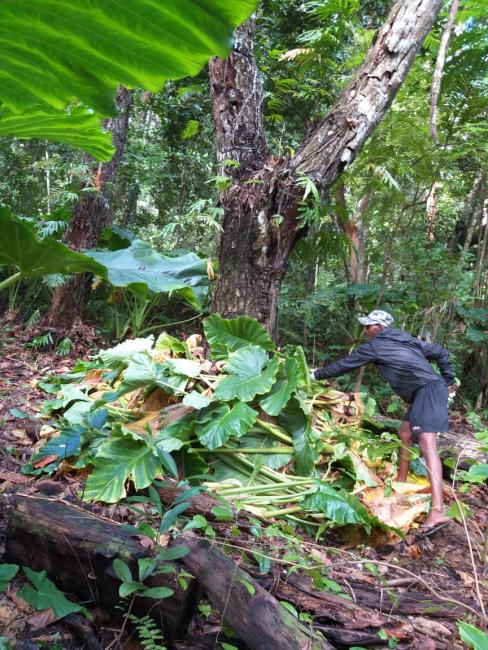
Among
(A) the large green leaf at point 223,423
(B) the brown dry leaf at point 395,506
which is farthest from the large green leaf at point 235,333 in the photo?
(B) the brown dry leaf at point 395,506

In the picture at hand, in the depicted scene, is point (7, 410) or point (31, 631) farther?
point (7, 410)

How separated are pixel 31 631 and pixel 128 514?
0.95 metres

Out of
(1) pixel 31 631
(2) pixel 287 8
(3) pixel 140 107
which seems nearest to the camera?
(1) pixel 31 631

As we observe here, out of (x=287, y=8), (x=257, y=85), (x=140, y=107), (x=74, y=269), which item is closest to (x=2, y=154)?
(x=140, y=107)

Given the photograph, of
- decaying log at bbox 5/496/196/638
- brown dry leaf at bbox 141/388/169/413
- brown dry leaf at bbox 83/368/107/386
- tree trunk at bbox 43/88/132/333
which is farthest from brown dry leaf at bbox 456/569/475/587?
tree trunk at bbox 43/88/132/333

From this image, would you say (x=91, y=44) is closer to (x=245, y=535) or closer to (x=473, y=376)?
(x=245, y=535)

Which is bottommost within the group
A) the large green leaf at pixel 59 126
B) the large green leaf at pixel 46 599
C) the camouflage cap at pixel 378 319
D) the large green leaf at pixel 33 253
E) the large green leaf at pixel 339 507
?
the large green leaf at pixel 339 507

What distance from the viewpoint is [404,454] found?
3.37m

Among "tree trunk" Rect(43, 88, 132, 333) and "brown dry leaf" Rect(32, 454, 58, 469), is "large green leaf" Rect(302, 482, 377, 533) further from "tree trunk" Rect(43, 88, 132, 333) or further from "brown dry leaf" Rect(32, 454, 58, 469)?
"tree trunk" Rect(43, 88, 132, 333)

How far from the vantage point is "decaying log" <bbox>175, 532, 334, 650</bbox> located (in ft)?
4.76

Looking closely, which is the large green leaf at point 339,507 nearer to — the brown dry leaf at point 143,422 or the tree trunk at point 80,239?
the brown dry leaf at point 143,422

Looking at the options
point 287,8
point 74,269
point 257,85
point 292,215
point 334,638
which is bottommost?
point 334,638

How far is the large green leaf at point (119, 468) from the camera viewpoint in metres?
2.51

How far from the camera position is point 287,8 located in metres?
7.61
